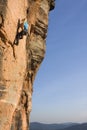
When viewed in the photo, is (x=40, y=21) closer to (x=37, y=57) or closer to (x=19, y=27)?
(x=37, y=57)

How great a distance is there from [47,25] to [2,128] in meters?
13.8

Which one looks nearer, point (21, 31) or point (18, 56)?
point (21, 31)

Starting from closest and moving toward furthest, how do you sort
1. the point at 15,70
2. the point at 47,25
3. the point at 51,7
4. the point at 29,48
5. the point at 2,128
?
the point at 2,128
the point at 15,70
the point at 29,48
the point at 47,25
the point at 51,7

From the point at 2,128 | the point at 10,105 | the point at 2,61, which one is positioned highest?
the point at 2,61

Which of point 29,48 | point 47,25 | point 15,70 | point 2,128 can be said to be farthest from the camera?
point 47,25

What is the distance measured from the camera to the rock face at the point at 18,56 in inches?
780

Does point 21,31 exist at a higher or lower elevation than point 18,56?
higher

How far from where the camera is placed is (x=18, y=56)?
72.7ft

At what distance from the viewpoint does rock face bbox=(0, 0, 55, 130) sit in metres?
19.8

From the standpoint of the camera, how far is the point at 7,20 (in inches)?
788

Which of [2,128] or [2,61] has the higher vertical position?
[2,61]

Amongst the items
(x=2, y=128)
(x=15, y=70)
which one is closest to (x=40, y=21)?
(x=15, y=70)

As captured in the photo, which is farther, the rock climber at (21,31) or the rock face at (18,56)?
the rock climber at (21,31)

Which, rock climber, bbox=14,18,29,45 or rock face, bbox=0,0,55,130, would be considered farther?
rock climber, bbox=14,18,29,45
